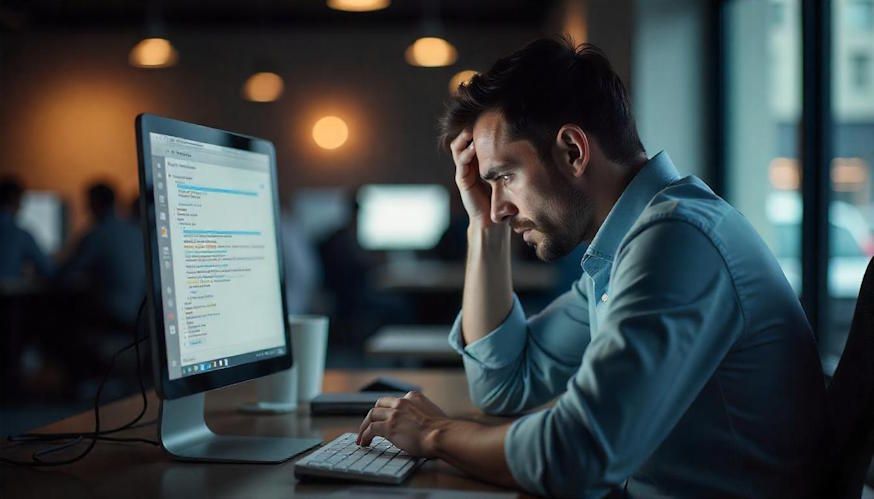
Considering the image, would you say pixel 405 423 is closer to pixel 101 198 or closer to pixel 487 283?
pixel 487 283

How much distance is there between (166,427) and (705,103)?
4.31m

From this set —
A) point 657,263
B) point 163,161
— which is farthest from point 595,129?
point 163,161

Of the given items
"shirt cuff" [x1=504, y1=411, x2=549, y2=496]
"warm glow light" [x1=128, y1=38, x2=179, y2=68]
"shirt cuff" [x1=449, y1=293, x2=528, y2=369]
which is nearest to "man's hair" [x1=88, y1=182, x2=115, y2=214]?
"warm glow light" [x1=128, y1=38, x2=179, y2=68]

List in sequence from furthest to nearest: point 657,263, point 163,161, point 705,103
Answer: point 705,103 → point 163,161 → point 657,263

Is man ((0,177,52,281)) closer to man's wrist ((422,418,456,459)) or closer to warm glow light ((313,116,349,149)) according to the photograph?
warm glow light ((313,116,349,149))

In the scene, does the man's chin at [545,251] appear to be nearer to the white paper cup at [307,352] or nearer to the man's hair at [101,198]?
the white paper cup at [307,352]

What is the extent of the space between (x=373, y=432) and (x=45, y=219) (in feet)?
23.6

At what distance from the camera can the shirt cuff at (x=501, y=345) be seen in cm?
162

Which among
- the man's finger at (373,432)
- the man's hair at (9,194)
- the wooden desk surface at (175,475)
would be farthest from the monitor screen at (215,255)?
the man's hair at (9,194)

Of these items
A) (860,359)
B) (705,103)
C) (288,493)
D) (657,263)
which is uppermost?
(705,103)

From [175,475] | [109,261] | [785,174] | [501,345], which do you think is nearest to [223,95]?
[109,261]

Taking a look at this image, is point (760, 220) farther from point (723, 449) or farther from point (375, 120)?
point (375, 120)

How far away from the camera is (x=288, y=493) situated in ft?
3.42

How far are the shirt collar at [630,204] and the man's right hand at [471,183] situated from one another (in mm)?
390
